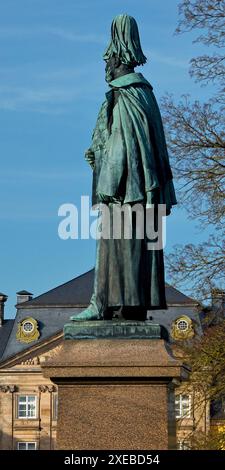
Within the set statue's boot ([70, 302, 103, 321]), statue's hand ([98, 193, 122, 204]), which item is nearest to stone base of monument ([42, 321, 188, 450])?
statue's boot ([70, 302, 103, 321])

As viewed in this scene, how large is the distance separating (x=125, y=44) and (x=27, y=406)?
59704 millimetres

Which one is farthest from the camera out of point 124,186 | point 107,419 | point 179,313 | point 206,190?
point 179,313

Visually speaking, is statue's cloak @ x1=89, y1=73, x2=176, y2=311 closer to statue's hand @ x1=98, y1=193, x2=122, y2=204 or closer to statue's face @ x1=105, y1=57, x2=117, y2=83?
statue's hand @ x1=98, y1=193, x2=122, y2=204

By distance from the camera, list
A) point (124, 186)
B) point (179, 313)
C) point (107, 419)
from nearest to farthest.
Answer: point (107, 419), point (124, 186), point (179, 313)

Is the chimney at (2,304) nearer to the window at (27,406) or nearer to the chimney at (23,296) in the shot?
the chimney at (23,296)

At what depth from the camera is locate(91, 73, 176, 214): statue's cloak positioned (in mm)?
11375

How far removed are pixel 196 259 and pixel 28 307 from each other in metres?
48.2

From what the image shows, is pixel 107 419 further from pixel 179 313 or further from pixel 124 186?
pixel 179 313

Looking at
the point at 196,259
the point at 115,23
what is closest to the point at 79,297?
the point at 196,259

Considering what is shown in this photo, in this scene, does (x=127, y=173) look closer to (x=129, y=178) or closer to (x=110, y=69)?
(x=129, y=178)

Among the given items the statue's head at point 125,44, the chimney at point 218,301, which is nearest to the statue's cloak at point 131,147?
the statue's head at point 125,44

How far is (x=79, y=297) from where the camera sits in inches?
2648

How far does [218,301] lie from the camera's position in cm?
2220

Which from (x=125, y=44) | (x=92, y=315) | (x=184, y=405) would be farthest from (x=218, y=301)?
(x=92, y=315)
